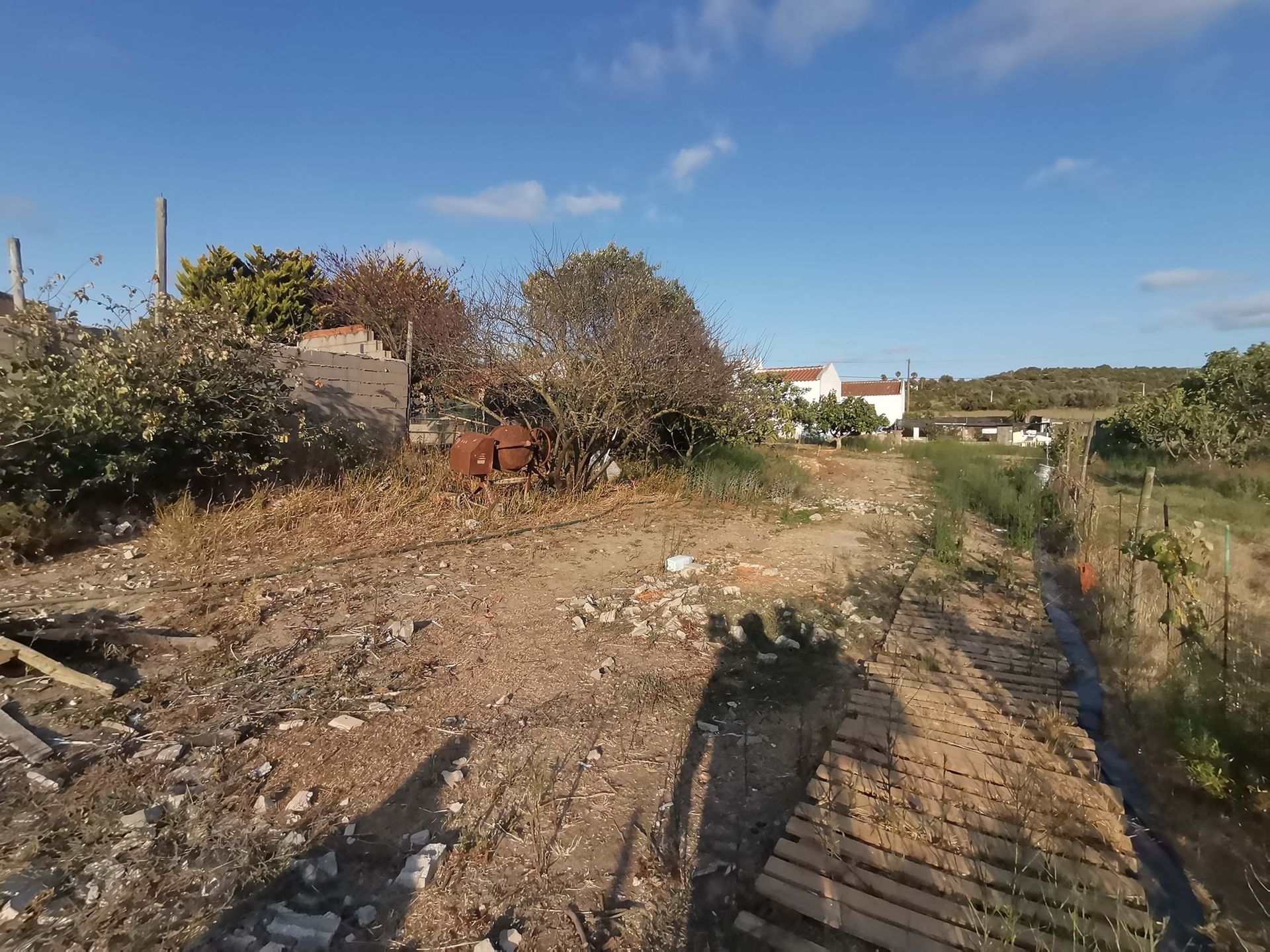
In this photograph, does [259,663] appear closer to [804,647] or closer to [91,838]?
[91,838]

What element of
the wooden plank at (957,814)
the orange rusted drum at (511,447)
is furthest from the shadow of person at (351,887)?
the orange rusted drum at (511,447)

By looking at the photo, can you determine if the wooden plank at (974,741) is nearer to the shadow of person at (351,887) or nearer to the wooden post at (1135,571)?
the wooden post at (1135,571)

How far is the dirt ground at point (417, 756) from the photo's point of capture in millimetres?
2301

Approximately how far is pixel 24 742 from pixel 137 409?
3.92 meters

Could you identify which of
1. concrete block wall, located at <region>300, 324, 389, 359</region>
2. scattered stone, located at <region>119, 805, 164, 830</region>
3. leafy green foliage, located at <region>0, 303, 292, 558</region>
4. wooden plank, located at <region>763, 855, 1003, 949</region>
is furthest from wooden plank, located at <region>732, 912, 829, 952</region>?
concrete block wall, located at <region>300, 324, 389, 359</region>

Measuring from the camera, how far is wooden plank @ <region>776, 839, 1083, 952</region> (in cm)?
223

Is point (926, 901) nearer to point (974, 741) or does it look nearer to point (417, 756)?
point (974, 741)

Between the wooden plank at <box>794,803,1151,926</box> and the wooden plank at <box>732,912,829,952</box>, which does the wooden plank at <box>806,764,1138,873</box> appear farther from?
the wooden plank at <box>732,912,829,952</box>

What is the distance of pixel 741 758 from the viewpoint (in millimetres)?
3387

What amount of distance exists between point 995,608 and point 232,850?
5.69 metres

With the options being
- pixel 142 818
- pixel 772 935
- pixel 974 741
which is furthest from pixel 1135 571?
pixel 142 818

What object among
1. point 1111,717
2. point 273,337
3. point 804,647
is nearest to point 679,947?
Result: point 804,647

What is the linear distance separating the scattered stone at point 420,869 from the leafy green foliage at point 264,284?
531 inches

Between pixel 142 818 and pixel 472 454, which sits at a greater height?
pixel 472 454
